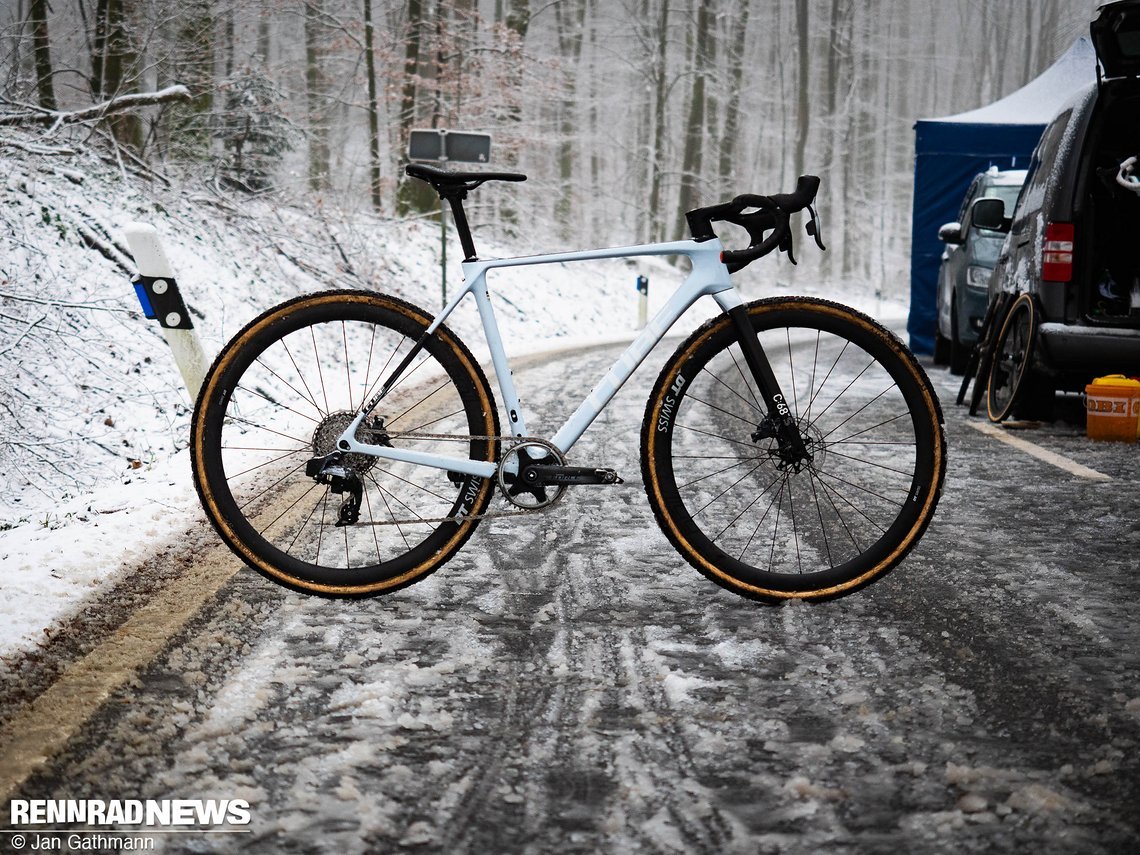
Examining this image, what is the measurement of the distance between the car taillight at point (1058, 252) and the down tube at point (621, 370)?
13.9ft

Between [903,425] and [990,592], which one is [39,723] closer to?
[990,592]

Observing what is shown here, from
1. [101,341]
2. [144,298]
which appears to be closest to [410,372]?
[144,298]

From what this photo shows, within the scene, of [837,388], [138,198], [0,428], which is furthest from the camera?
[138,198]

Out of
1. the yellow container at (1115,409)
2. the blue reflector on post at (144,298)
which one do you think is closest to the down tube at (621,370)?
the blue reflector on post at (144,298)

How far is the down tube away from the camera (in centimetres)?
330

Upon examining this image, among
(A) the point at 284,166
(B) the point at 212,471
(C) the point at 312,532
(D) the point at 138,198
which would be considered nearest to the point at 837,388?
(C) the point at 312,532

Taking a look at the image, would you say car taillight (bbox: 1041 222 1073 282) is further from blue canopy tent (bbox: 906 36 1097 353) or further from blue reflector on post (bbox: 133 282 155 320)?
blue canopy tent (bbox: 906 36 1097 353)

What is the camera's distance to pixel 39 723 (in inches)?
92.0

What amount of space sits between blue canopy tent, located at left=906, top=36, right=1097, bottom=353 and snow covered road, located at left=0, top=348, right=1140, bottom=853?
10835 mm

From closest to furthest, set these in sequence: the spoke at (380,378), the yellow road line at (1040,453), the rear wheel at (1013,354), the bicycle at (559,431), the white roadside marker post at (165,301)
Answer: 1. the bicycle at (559,431)
2. the spoke at (380,378)
3. the yellow road line at (1040,453)
4. the white roadside marker post at (165,301)
5. the rear wheel at (1013,354)

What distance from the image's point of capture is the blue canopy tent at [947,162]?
13.9 m

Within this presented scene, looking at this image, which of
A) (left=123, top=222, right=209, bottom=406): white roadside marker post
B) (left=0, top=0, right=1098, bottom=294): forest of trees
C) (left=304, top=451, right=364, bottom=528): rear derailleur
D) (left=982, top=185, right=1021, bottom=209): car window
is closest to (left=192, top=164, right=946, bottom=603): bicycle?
(left=304, top=451, right=364, bottom=528): rear derailleur

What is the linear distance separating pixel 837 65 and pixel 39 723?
155 feet

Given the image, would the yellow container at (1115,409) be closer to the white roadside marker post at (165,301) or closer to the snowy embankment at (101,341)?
the snowy embankment at (101,341)
